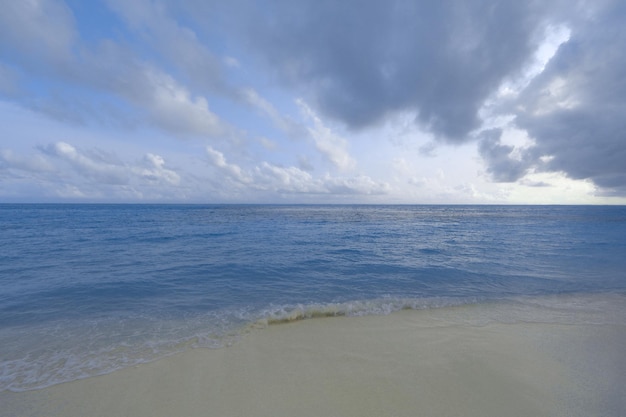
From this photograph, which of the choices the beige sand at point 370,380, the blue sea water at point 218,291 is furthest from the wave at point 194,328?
the beige sand at point 370,380

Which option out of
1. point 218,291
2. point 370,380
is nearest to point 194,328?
point 218,291

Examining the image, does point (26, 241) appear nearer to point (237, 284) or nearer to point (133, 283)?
point (133, 283)

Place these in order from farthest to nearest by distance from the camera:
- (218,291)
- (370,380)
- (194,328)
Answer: (218,291) < (194,328) < (370,380)

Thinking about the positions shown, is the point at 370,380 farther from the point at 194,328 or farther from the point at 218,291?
the point at 218,291

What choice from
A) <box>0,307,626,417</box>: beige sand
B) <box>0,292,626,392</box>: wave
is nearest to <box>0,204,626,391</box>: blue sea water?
<box>0,292,626,392</box>: wave

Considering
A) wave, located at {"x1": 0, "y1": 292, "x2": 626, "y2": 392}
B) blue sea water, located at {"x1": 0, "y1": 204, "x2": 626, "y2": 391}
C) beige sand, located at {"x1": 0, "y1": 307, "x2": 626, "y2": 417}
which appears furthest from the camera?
blue sea water, located at {"x1": 0, "y1": 204, "x2": 626, "y2": 391}

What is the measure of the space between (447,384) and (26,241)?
3491cm

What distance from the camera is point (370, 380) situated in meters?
4.84

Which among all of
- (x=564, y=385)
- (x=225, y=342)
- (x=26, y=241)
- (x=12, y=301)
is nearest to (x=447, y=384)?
(x=564, y=385)

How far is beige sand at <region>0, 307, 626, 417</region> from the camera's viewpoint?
4.21 metres

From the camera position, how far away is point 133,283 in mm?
11719

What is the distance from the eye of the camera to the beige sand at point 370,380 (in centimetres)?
421

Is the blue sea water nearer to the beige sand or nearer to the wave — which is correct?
the wave

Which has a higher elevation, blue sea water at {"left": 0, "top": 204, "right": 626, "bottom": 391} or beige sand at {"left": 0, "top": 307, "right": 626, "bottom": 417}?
beige sand at {"left": 0, "top": 307, "right": 626, "bottom": 417}
